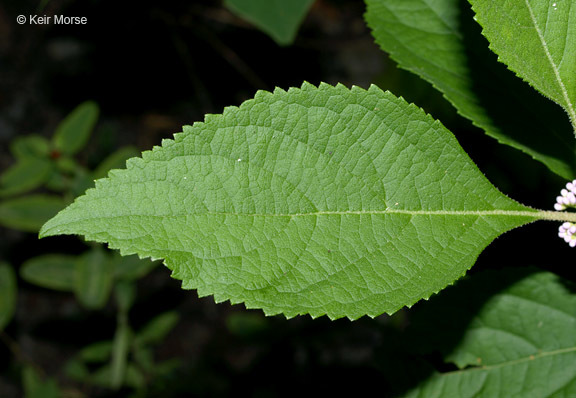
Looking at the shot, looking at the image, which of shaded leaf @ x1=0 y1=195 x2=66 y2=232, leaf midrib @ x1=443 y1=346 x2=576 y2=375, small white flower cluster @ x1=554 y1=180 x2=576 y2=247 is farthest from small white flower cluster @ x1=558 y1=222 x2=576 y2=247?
shaded leaf @ x1=0 y1=195 x2=66 y2=232

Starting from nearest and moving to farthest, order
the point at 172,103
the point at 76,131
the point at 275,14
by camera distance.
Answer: the point at 275,14
the point at 76,131
the point at 172,103

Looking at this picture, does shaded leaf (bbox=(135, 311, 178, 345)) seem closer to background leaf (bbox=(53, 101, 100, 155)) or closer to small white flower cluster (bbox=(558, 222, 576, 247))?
background leaf (bbox=(53, 101, 100, 155))

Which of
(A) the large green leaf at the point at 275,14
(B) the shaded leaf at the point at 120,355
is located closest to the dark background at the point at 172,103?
(B) the shaded leaf at the point at 120,355

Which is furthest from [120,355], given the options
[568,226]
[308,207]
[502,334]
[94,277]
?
[568,226]

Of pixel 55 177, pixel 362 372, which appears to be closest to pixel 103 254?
pixel 55 177

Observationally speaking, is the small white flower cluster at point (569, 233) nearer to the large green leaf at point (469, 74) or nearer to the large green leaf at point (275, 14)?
the large green leaf at point (469, 74)

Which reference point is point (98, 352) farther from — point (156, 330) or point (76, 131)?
point (76, 131)

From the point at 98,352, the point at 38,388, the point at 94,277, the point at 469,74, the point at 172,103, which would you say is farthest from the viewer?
the point at 172,103

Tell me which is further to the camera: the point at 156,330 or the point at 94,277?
the point at 156,330
